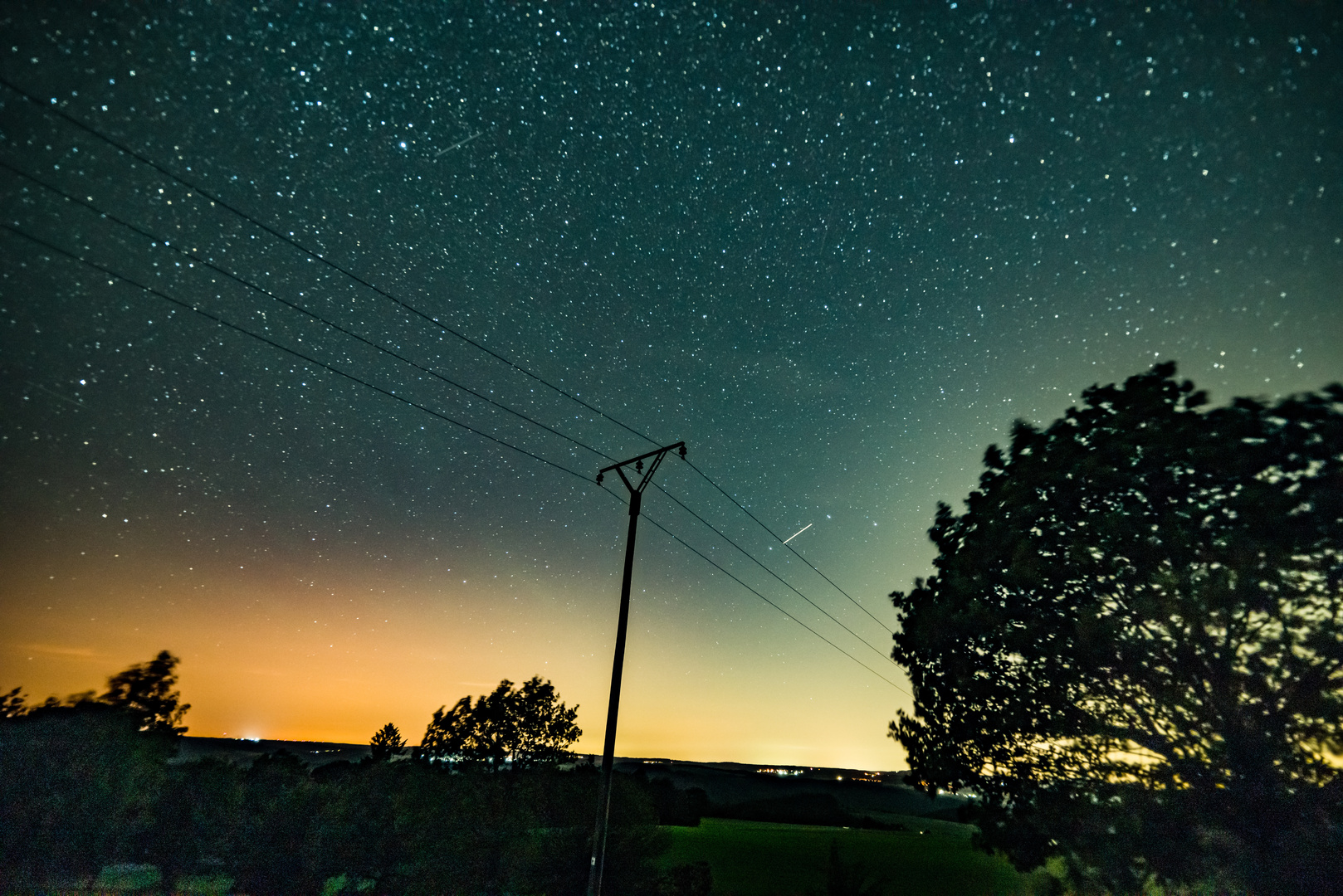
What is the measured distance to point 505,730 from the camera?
24.9 meters

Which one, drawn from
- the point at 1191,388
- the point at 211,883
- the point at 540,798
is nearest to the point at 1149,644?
the point at 1191,388

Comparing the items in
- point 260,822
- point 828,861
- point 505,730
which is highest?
point 505,730

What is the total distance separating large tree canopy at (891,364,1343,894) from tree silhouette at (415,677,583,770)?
1622 cm

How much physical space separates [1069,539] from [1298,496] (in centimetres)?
318

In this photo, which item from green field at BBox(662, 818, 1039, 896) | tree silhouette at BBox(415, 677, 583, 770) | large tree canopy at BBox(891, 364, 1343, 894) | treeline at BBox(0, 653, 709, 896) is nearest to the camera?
large tree canopy at BBox(891, 364, 1343, 894)

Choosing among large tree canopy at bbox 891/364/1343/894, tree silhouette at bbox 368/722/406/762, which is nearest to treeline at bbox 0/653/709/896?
tree silhouette at bbox 368/722/406/762

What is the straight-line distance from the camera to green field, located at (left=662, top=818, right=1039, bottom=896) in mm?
31237

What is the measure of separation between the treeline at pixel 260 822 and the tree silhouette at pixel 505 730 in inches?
76.7

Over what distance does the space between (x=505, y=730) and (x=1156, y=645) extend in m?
22.0

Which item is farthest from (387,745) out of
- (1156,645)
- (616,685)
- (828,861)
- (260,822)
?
(828,861)

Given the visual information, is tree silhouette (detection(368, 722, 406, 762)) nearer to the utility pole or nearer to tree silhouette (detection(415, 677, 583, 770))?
tree silhouette (detection(415, 677, 583, 770))

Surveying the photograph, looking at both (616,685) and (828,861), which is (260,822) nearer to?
(616,685)

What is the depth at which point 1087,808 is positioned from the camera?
11227 millimetres

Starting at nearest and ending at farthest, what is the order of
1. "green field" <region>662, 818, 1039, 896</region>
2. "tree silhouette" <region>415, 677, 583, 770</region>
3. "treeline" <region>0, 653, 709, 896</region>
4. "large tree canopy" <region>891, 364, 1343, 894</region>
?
1. "large tree canopy" <region>891, 364, 1343, 894</region>
2. "treeline" <region>0, 653, 709, 896</region>
3. "tree silhouette" <region>415, 677, 583, 770</region>
4. "green field" <region>662, 818, 1039, 896</region>
